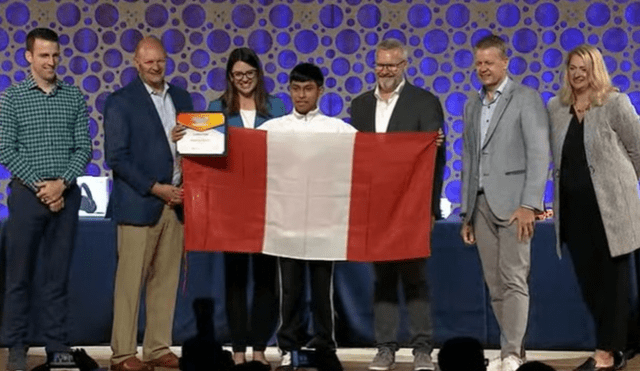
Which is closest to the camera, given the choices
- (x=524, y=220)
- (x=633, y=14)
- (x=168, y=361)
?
(x=524, y=220)

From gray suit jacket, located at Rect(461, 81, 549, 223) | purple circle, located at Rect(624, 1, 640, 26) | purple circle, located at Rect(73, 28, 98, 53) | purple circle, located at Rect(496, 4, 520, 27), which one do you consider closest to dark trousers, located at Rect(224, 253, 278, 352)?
gray suit jacket, located at Rect(461, 81, 549, 223)

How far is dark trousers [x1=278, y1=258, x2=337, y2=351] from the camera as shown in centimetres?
567

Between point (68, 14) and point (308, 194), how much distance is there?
245 centimetres

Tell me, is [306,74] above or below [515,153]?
above

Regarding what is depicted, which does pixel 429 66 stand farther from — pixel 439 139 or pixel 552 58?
pixel 439 139

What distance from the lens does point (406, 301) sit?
588cm

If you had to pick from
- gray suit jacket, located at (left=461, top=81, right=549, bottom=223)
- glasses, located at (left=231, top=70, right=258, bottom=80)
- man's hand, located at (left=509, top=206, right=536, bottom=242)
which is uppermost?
glasses, located at (left=231, top=70, right=258, bottom=80)

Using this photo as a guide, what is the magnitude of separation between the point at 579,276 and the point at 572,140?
0.59 m

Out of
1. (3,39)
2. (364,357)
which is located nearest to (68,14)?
(3,39)

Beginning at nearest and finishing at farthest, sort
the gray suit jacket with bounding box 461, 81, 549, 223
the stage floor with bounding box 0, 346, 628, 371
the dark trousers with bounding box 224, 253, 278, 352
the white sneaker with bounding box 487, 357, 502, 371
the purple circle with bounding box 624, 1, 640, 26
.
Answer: the gray suit jacket with bounding box 461, 81, 549, 223 → the white sneaker with bounding box 487, 357, 502, 371 → the dark trousers with bounding box 224, 253, 278, 352 → the stage floor with bounding box 0, 346, 628, 371 → the purple circle with bounding box 624, 1, 640, 26

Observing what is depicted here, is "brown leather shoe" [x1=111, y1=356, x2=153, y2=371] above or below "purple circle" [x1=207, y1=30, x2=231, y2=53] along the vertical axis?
below

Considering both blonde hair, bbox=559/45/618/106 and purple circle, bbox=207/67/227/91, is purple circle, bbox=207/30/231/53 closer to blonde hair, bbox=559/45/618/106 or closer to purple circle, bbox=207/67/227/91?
purple circle, bbox=207/67/227/91

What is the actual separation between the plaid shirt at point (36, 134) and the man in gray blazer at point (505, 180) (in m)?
1.63

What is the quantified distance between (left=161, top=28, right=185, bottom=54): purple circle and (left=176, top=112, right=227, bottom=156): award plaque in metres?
2.01
